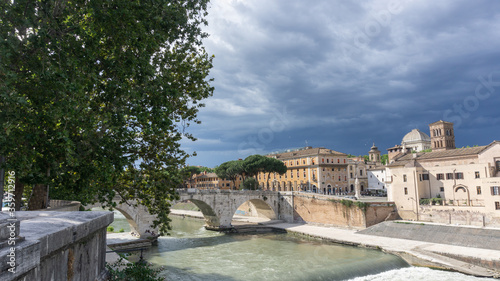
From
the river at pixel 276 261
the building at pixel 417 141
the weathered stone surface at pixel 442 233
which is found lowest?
the river at pixel 276 261

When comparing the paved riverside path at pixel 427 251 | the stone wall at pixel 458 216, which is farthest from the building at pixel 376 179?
the paved riverside path at pixel 427 251

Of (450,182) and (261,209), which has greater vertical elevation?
(450,182)

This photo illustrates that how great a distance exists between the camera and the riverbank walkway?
24.1m

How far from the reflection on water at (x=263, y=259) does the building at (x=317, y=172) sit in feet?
115

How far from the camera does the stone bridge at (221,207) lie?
34938mm

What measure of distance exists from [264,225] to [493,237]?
26744mm

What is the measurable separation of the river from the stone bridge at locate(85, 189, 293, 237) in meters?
3.72

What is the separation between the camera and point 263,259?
88.9 ft

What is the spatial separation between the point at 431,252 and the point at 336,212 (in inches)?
620

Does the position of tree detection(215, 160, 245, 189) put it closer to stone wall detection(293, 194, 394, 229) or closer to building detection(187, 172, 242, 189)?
stone wall detection(293, 194, 394, 229)

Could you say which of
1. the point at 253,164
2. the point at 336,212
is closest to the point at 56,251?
the point at 336,212

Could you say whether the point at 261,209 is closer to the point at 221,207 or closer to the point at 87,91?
the point at 221,207

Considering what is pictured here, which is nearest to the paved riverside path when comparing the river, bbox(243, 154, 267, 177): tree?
the river

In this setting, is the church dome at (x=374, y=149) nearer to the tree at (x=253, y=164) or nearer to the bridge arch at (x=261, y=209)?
the tree at (x=253, y=164)
